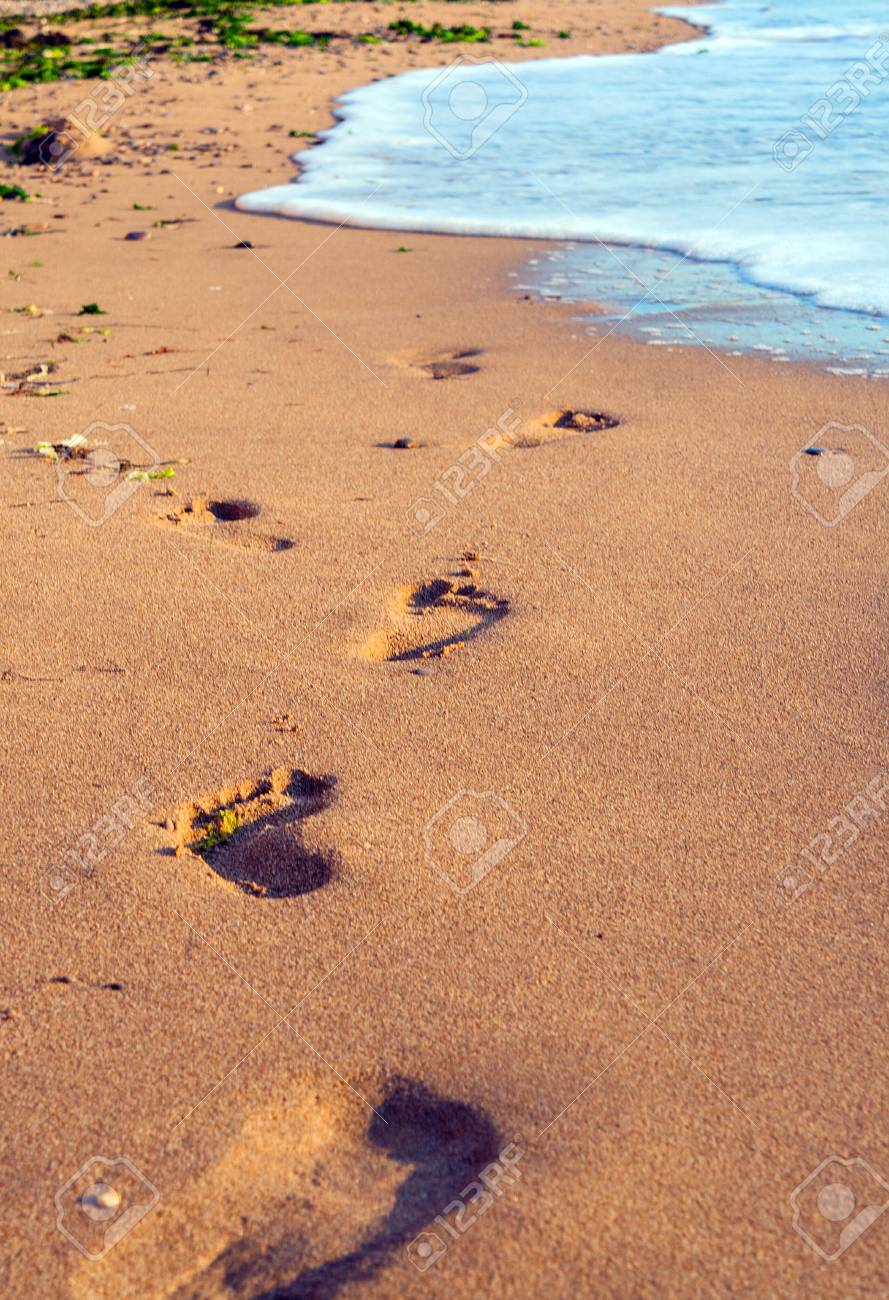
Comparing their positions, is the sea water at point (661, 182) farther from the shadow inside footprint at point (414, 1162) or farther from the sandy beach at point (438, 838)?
the shadow inside footprint at point (414, 1162)

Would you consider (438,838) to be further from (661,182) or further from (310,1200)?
(661,182)

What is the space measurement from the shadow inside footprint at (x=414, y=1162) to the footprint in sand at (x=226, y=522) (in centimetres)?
193

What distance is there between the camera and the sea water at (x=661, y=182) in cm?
590

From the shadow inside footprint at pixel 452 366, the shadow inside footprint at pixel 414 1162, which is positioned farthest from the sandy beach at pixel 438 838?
the shadow inside footprint at pixel 452 366

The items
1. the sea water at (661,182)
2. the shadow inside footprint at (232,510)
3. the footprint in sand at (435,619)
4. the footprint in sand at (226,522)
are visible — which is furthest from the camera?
the sea water at (661,182)

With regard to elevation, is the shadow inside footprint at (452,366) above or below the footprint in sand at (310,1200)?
above

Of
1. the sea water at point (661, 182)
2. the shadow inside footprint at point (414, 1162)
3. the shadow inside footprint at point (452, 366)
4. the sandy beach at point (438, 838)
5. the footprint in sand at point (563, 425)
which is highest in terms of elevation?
the sea water at point (661, 182)

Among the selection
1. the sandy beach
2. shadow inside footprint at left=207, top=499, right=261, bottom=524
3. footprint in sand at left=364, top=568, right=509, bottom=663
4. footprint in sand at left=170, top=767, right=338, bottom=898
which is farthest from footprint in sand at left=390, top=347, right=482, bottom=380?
footprint in sand at left=170, top=767, right=338, bottom=898

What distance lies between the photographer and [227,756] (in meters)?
2.55

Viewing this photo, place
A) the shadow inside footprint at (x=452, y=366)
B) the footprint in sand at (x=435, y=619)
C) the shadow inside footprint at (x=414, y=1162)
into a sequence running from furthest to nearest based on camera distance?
the shadow inside footprint at (x=452, y=366) → the footprint in sand at (x=435, y=619) → the shadow inside footprint at (x=414, y=1162)

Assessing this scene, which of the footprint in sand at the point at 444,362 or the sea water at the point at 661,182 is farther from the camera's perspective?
the sea water at the point at 661,182

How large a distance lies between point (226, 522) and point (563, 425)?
1.40 m

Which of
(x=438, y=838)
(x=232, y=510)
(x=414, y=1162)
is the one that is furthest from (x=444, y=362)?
(x=414, y=1162)

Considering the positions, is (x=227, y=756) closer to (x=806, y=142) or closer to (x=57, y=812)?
(x=57, y=812)
